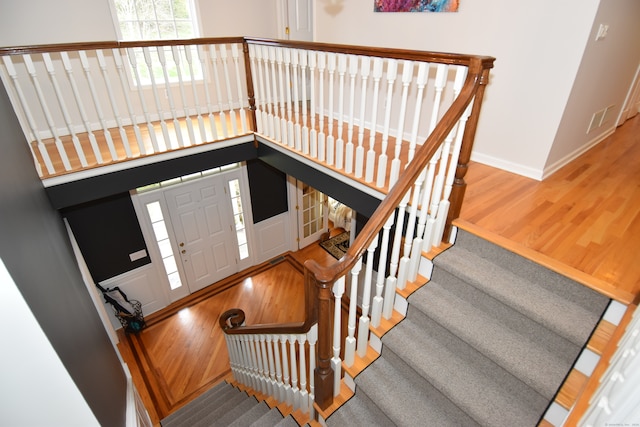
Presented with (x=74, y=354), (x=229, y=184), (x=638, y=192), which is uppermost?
(x=638, y=192)

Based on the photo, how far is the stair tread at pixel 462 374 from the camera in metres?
1.66

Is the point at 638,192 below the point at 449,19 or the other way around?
below

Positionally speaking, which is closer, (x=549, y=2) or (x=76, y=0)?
(x=549, y=2)

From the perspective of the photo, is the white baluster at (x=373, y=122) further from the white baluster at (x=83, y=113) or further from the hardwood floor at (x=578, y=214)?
the white baluster at (x=83, y=113)

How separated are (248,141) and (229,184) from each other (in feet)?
5.42

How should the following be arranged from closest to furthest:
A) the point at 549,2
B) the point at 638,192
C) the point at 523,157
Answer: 1. the point at 549,2
2. the point at 638,192
3. the point at 523,157

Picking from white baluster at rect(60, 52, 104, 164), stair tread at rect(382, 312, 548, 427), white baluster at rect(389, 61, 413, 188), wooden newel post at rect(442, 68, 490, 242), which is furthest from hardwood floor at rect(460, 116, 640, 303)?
white baluster at rect(60, 52, 104, 164)

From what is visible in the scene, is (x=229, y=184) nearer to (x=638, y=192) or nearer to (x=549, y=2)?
(x=549, y=2)

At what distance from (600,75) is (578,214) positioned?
4.81 feet

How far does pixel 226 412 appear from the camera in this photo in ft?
10.3

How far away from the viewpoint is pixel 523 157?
292cm

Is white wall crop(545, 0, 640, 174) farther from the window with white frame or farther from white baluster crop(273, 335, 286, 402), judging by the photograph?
the window with white frame

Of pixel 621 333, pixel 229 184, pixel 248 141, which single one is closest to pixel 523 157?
pixel 621 333

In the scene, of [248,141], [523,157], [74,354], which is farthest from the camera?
[248,141]
